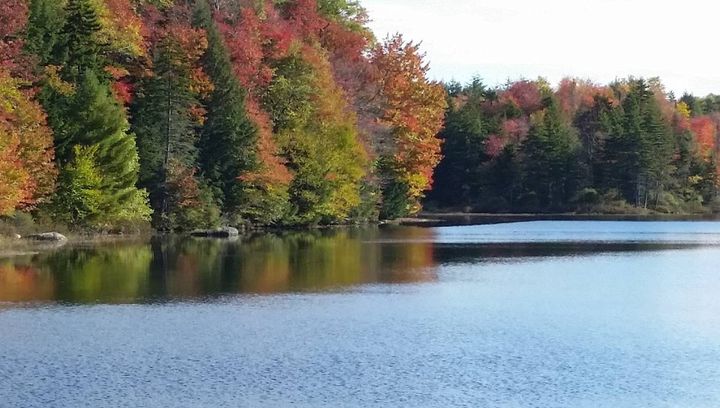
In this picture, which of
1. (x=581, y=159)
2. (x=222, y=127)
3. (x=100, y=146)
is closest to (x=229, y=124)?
(x=222, y=127)

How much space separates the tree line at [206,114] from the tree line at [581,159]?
97.3ft

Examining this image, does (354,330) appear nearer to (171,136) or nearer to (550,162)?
(171,136)

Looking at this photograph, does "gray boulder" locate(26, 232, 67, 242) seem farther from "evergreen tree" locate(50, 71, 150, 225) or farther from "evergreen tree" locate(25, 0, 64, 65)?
"evergreen tree" locate(25, 0, 64, 65)

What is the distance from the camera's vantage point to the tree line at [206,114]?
172 feet

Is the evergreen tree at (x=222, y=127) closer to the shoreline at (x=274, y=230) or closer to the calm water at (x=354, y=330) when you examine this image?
the shoreline at (x=274, y=230)

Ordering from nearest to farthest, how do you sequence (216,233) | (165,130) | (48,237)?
(48,237), (165,130), (216,233)

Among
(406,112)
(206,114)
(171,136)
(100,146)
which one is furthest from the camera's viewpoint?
(406,112)

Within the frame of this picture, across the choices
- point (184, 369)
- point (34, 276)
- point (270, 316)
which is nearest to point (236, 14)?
point (34, 276)

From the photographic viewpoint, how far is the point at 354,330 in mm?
26734

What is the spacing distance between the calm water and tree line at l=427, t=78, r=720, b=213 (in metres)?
63.0

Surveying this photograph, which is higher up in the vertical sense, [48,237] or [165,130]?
[165,130]

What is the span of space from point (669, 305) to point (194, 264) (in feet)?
66.1

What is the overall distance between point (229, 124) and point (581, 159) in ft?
196

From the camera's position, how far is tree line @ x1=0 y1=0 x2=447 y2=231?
5253cm
